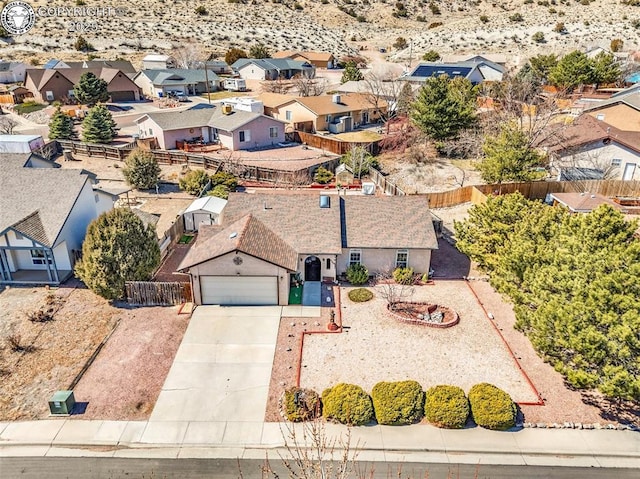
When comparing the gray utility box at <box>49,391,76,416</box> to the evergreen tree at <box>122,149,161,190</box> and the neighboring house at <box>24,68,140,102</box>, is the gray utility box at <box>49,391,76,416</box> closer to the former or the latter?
the evergreen tree at <box>122,149,161,190</box>

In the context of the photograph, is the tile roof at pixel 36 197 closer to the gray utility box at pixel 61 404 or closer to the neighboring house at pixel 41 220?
the neighboring house at pixel 41 220

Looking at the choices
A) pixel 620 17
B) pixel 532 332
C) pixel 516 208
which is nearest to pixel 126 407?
pixel 532 332

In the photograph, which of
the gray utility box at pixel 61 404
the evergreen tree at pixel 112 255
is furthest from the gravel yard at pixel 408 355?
the evergreen tree at pixel 112 255

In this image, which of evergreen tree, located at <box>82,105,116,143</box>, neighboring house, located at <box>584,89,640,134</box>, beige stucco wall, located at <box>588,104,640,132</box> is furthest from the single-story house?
beige stucco wall, located at <box>588,104,640,132</box>

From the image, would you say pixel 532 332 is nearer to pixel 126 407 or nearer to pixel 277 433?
pixel 277 433

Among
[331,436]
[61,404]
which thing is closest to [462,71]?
[331,436]
